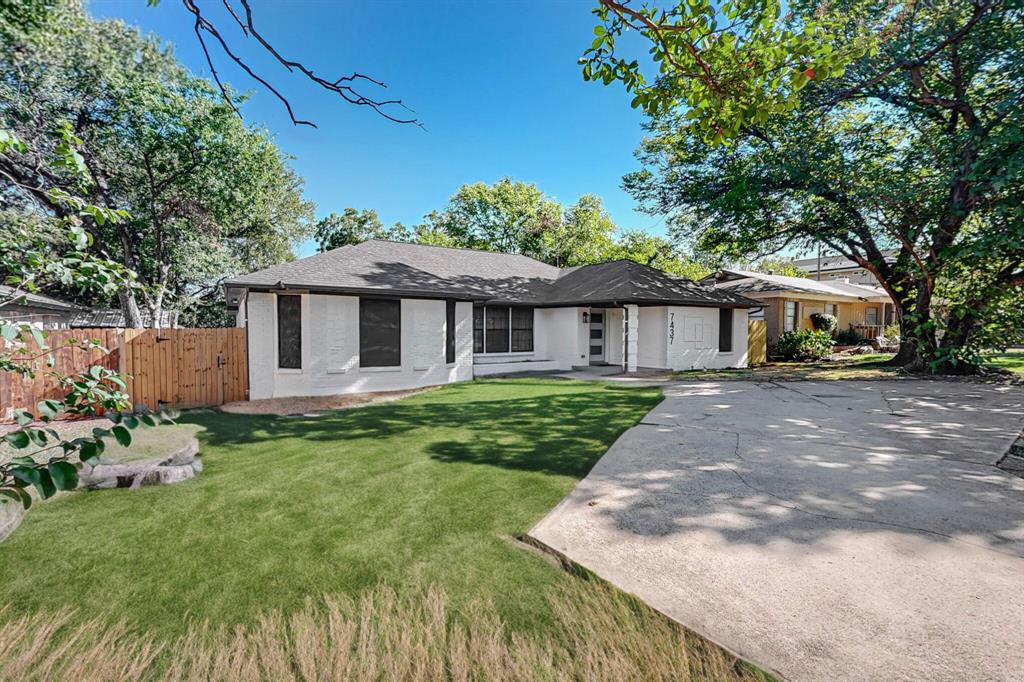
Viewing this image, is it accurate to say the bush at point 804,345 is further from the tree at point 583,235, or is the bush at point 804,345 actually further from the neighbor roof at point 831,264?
the neighbor roof at point 831,264

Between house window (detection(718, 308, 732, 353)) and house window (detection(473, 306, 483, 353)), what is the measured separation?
8.70 metres

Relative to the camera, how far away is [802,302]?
22.5m

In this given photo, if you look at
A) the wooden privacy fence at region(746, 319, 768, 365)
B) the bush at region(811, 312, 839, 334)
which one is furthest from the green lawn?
the bush at region(811, 312, 839, 334)

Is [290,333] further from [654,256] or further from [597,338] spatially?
[654,256]

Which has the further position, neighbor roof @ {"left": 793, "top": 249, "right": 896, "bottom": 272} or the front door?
neighbor roof @ {"left": 793, "top": 249, "right": 896, "bottom": 272}

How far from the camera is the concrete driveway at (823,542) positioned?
2.39 metres

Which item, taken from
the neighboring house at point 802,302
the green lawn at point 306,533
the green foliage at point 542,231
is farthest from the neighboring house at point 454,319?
the green foliage at point 542,231

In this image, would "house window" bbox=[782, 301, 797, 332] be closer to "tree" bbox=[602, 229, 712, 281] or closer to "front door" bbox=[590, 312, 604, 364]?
"tree" bbox=[602, 229, 712, 281]

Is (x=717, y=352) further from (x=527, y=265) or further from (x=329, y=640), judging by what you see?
(x=329, y=640)

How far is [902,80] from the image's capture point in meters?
12.3

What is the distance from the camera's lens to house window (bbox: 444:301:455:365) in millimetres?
13055

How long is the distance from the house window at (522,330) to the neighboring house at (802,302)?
31.5 feet

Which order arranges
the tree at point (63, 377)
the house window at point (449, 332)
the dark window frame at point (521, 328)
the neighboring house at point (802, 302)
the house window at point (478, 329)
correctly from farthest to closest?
the neighboring house at point (802, 302) < the dark window frame at point (521, 328) < the house window at point (478, 329) < the house window at point (449, 332) < the tree at point (63, 377)

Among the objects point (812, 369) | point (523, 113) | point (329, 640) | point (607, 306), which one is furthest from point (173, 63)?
point (812, 369)
